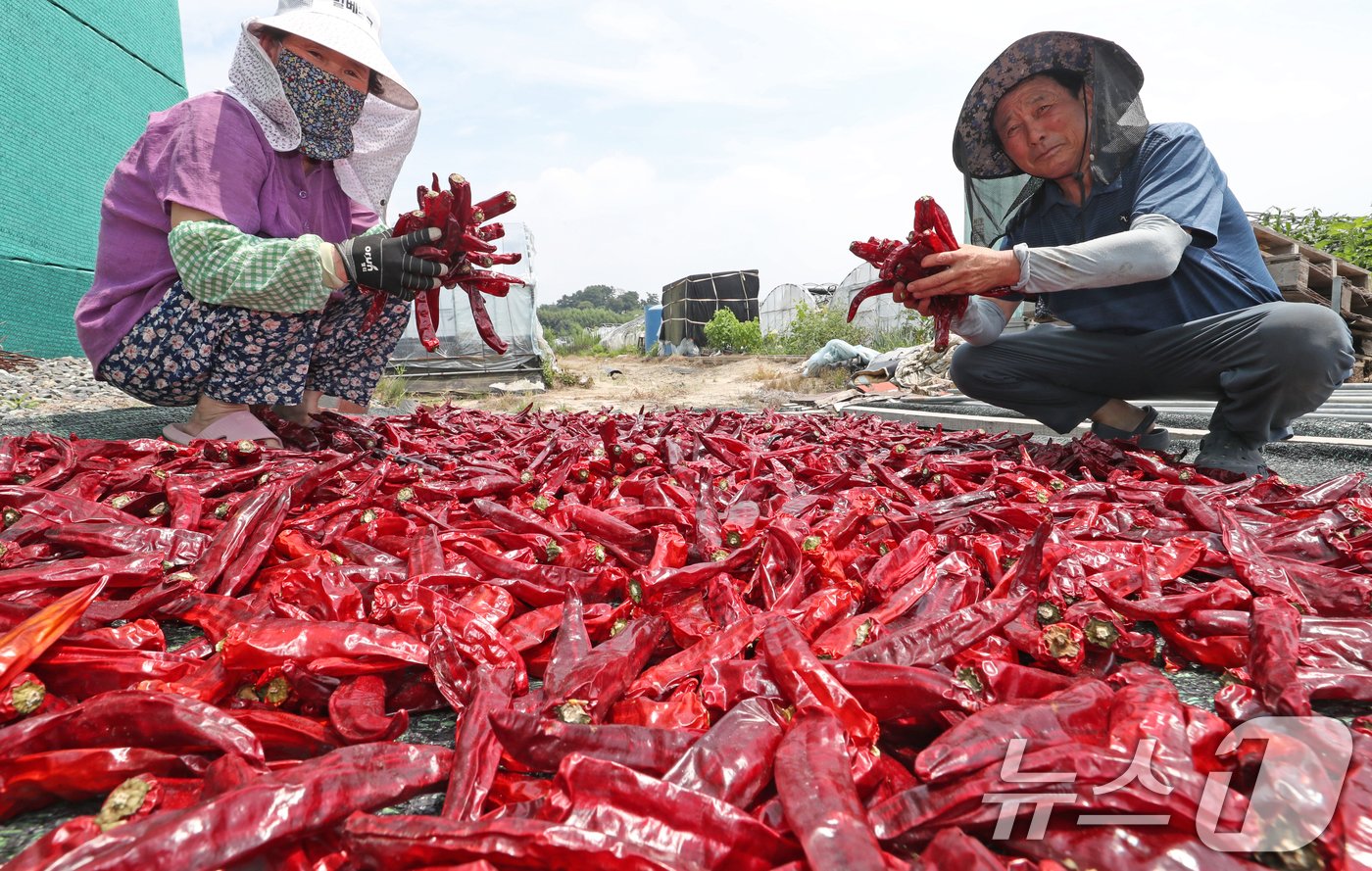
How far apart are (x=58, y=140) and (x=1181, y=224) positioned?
1316 centimetres

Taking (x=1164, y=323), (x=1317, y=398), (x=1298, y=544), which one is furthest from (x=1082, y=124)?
(x=1298, y=544)

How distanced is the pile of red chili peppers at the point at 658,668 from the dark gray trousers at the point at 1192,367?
1.07m

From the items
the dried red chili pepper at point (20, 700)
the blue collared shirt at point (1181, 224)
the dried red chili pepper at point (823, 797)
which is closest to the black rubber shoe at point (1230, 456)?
the blue collared shirt at point (1181, 224)

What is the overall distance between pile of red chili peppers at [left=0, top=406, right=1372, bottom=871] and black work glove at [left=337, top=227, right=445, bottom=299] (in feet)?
3.56

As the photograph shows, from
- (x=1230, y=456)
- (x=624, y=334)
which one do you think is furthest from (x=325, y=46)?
(x=624, y=334)

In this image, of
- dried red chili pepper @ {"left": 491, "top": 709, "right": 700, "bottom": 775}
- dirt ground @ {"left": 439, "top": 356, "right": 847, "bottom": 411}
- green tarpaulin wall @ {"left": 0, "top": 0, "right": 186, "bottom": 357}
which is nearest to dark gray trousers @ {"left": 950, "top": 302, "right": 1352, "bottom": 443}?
dried red chili pepper @ {"left": 491, "top": 709, "right": 700, "bottom": 775}

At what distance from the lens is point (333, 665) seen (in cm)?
144

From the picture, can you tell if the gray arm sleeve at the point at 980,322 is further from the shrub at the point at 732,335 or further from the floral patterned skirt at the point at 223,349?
the shrub at the point at 732,335

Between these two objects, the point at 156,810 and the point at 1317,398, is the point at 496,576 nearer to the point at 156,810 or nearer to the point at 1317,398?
the point at 156,810

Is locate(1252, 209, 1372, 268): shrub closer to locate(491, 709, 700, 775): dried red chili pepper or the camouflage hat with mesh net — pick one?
the camouflage hat with mesh net

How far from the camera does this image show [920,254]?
3617mm

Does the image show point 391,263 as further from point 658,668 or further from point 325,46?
point 658,668

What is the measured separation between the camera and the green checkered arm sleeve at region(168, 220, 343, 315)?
135 inches

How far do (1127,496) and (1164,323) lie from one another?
1.90 m
